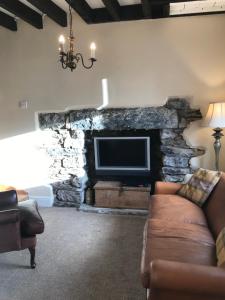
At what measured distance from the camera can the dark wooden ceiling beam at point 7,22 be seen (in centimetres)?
365

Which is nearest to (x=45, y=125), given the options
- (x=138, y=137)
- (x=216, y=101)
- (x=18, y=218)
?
(x=138, y=137)

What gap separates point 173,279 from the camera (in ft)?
4.99

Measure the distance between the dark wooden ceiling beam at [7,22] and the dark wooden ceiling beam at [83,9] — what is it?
3.61ft

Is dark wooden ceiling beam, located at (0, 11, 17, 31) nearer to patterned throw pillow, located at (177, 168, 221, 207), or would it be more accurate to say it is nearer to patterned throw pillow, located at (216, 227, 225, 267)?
patterned throw pillow, located at (177, 168, 221, 207)

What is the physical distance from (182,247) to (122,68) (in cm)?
257

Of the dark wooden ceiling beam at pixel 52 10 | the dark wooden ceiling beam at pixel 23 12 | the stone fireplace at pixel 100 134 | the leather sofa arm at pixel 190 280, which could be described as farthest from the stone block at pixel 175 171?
the dark wooden ceiling beam at pixel 23 12

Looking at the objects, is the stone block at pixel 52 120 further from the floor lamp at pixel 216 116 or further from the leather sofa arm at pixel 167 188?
the floor lamp at pixel 216 116

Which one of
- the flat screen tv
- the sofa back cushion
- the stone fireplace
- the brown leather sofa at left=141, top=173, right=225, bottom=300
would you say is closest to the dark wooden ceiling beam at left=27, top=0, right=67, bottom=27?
the stone fireplace

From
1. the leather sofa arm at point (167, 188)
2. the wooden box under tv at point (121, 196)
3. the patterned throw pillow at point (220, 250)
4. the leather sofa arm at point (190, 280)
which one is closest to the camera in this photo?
the leather sofa arm at point (190, 280)

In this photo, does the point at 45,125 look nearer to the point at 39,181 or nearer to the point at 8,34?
the point at 39,181

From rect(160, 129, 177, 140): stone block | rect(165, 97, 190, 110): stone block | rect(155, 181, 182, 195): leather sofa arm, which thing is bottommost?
rect(155, 181, 182, 195): leather sofa arm

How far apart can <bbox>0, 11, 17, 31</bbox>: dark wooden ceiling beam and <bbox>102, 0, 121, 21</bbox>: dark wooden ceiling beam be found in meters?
1.47

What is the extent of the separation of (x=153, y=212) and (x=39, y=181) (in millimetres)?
2227

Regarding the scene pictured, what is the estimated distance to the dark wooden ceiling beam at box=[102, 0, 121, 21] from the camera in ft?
9.94
